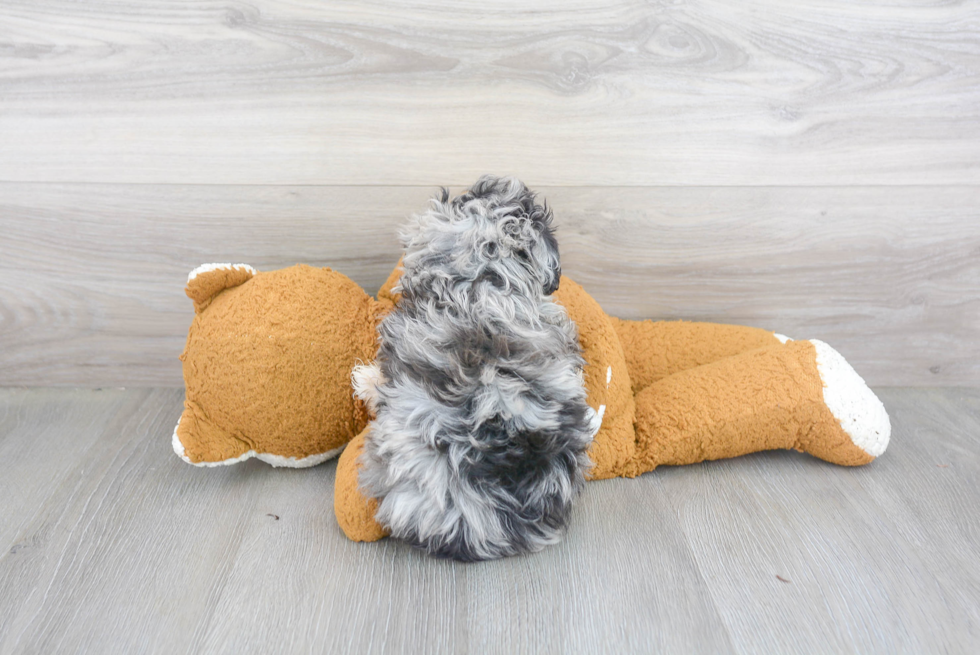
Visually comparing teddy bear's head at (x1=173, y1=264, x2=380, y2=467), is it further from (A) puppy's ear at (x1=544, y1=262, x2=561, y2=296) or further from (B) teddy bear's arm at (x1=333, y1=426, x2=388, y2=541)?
(A) puppy's ear at (x1=544, y1=262, x2=561, y2=296)

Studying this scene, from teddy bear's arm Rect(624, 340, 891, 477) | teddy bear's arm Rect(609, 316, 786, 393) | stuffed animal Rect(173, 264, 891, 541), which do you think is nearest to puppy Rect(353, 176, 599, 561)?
stuffed animal Rect(173, 264, 891, 541)

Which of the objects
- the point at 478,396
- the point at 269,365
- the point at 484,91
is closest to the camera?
the point at 478,396

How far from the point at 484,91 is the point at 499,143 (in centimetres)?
8

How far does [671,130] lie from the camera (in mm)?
982

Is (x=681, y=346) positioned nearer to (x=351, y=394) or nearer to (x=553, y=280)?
(x=553, y=280)

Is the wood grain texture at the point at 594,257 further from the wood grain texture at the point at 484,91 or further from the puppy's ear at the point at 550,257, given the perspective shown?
the puppy's ear at the point at 550,257

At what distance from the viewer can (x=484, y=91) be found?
0.96m

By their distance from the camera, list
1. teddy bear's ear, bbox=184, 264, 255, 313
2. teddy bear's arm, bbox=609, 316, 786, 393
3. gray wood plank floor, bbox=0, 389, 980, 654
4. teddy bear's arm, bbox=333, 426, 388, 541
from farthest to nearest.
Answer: teddy bear's arm, bbox=609, 316, 786, 393 → teddy bear's ear, bbox=184, 264, 255, 313 → teddy bear's arm, bbox=333, 426, 388, 541 → gray wood plank floor, bbox=0, 389, 980, 654

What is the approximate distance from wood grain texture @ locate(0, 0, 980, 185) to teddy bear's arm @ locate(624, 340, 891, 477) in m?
0.31

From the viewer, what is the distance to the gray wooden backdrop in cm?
94

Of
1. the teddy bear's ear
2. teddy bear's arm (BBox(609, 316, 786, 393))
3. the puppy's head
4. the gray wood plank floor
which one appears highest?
the puppy's head

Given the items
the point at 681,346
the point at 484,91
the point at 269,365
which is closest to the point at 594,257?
the point at 681,346

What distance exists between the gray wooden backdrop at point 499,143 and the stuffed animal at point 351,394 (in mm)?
181

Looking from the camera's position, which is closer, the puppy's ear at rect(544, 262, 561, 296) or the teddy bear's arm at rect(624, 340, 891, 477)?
the puppy's ear at rect(544, 262, 561, 296)
